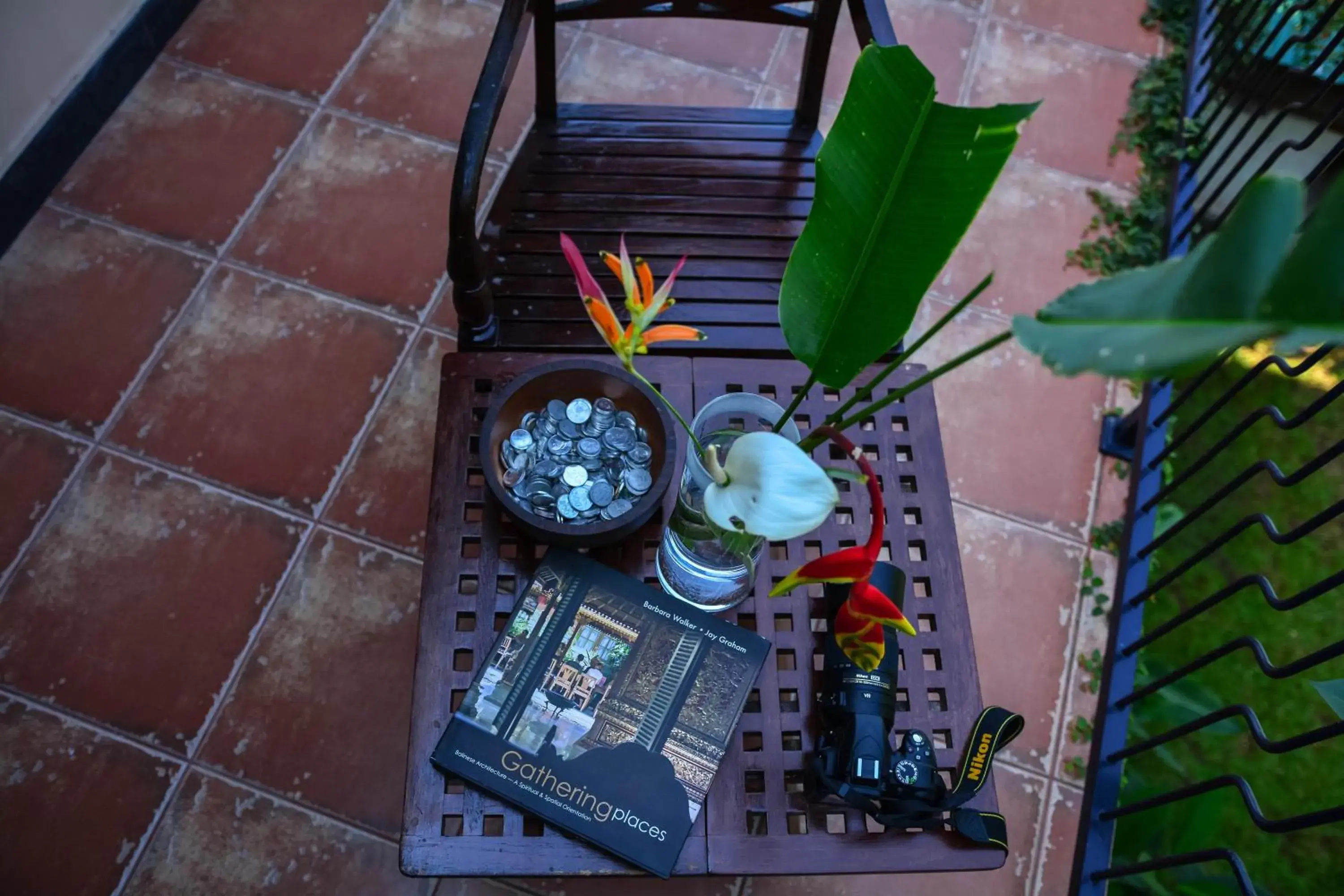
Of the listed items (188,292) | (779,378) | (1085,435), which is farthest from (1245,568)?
(188,292)

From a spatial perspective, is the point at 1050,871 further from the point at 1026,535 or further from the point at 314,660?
the point at 314,660

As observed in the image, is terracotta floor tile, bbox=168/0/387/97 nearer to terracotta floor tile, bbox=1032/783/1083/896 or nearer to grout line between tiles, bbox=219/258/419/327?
grout line between tiles, bbox=219/258/419/327

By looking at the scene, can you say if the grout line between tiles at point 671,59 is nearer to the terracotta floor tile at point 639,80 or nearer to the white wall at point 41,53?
the terracotta floor tile at point 639,80

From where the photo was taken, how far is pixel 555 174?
1.36m

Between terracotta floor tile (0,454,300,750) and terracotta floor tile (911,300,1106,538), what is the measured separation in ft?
4.06

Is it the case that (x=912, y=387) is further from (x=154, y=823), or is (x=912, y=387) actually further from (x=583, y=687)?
(x=154, y=823)

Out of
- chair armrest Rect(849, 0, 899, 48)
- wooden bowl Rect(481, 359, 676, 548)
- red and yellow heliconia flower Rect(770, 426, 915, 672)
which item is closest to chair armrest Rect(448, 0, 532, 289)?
wooden bowl Rect(481, 359, 676, 548)

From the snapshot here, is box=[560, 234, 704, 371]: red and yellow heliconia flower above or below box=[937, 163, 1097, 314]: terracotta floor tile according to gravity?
above

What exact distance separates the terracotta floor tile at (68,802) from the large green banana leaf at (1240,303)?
4.97 ft

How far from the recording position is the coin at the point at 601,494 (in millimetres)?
988

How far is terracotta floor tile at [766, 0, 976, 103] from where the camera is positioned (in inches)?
80.3

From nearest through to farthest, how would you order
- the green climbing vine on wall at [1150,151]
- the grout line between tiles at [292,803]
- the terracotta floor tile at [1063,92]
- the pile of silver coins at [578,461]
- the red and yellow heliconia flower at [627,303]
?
1. the red and yellow heliconia flower at [627,303]
2. the pile of silver coins at [578,461]
3. the grout line between tiles at [292,803]
4. the green climbing vine on wall at [1150,151]
5. the terracotta floor tile at [1063,92]

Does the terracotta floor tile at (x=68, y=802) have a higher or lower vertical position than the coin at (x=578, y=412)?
lower

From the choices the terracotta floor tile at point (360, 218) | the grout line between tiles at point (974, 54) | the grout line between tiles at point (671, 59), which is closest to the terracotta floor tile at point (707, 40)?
the grout line between tiles at point (671, 59)
